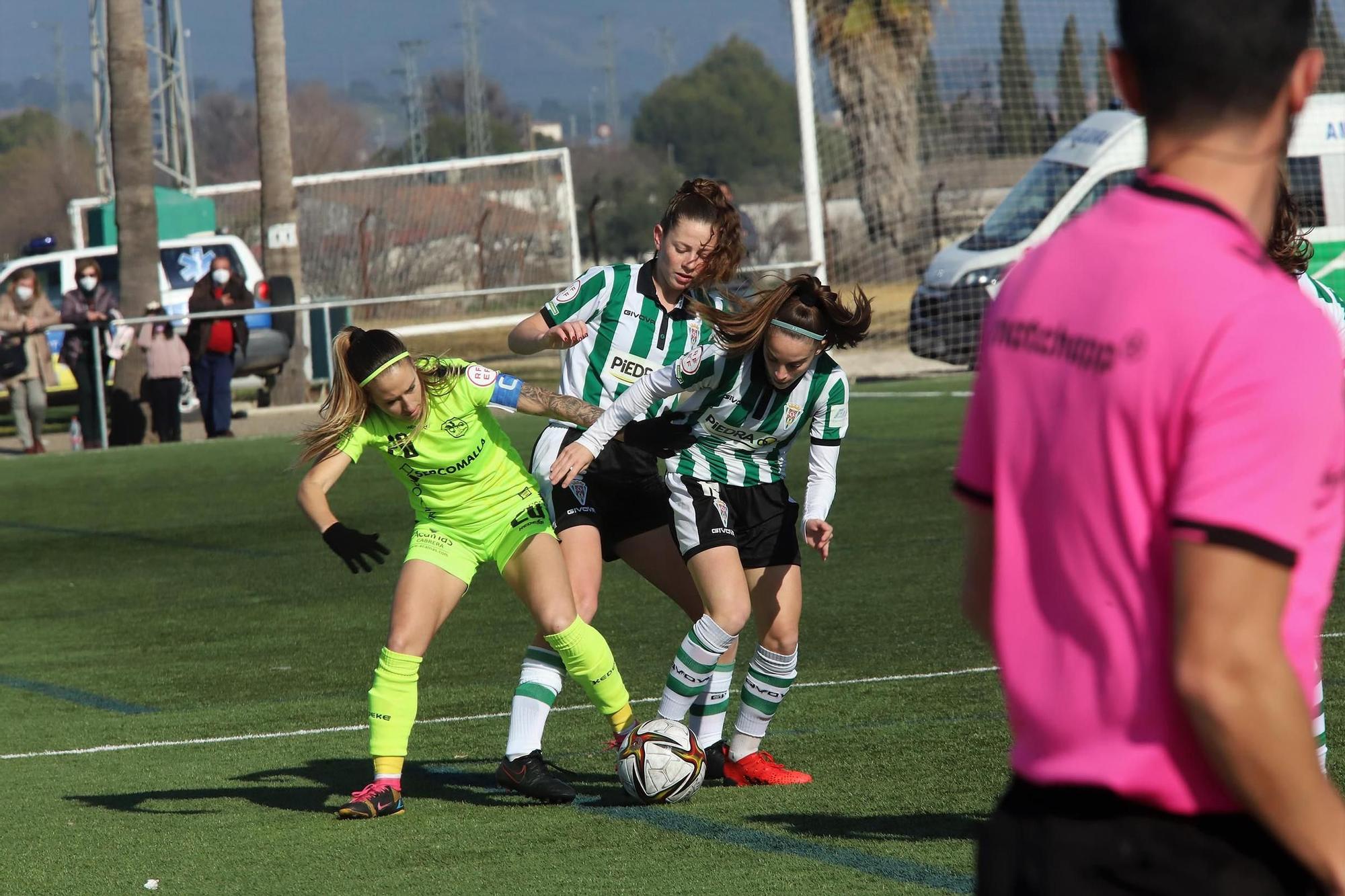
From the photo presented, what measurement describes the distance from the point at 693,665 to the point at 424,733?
164 cm

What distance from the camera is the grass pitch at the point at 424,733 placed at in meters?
5.23

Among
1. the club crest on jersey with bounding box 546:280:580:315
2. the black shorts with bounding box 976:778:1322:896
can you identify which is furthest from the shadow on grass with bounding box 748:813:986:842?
the black shorts with bounding box 976:778:1322:896

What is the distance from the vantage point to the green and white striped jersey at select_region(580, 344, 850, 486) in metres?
5.94

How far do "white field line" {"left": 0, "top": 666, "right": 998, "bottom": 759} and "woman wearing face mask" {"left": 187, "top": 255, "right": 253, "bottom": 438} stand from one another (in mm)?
13279

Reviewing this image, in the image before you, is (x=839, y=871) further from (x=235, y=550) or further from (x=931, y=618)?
(x=235, y=550)

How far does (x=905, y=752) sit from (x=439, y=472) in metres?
1.80

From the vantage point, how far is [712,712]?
6.43 meters

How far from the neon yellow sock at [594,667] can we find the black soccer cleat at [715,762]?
0.32 metres

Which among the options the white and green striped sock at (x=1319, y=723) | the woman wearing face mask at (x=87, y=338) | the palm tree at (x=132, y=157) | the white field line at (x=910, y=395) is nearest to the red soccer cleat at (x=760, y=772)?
the white and green striped sock at (x=1319, y=723)

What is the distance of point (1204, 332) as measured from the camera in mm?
1841

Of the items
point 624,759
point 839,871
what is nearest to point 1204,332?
point 839,871

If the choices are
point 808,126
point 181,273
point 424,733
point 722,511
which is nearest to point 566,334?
point 722,511

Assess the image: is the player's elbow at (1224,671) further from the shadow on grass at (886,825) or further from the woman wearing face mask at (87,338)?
the woman wearing face mask at (87,338)

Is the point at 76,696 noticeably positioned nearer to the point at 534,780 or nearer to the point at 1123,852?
the point at 534,780
